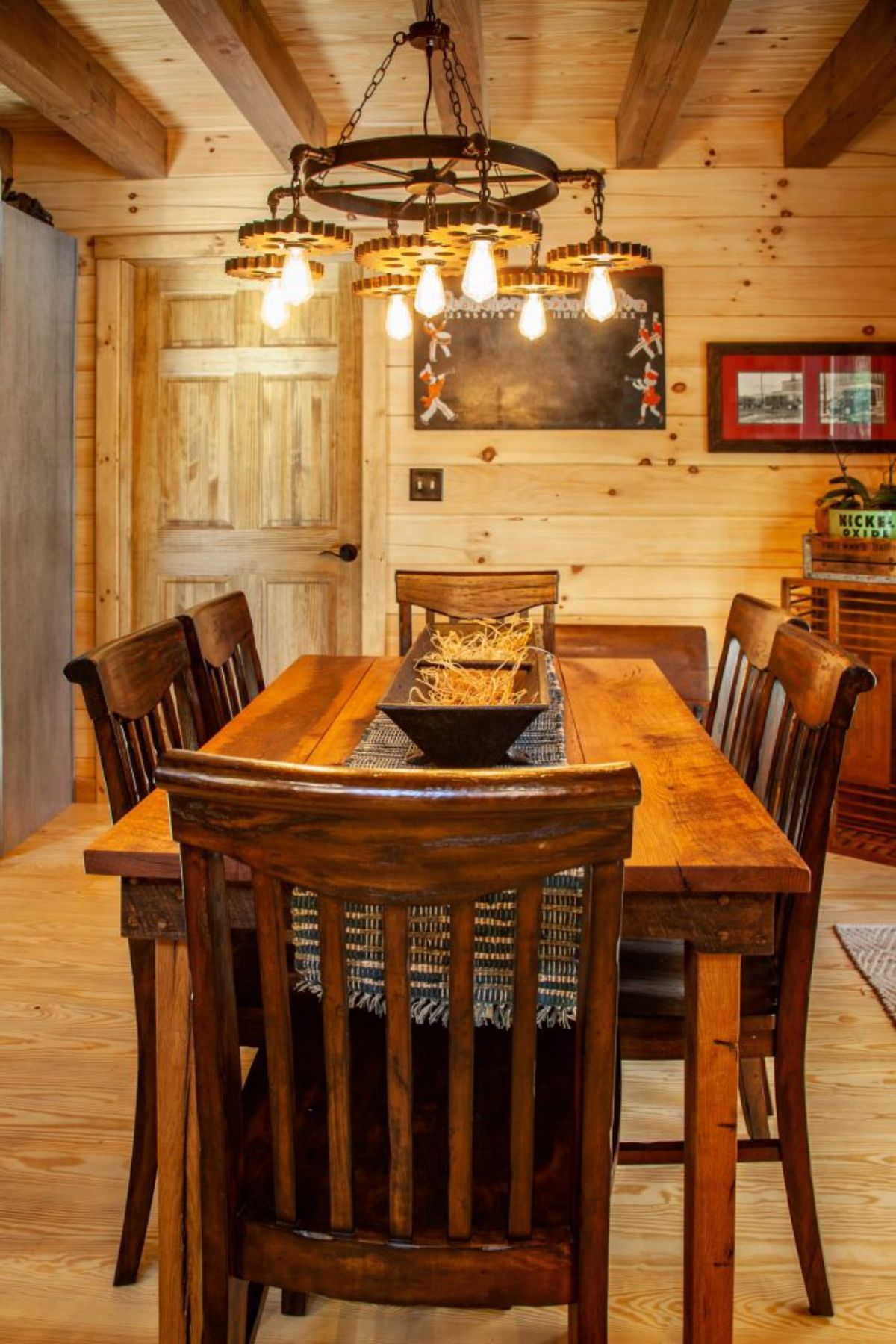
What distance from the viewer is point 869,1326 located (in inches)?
66.0

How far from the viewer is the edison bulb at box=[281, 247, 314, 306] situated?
2113 millimetres

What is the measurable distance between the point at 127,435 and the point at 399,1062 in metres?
3.75

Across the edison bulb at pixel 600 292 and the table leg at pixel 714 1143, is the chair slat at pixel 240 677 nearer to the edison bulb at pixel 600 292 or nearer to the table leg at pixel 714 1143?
the edison bulb at pixel 600 292

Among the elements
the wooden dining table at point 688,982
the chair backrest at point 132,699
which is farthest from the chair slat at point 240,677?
the wooden dining table at point 688,982

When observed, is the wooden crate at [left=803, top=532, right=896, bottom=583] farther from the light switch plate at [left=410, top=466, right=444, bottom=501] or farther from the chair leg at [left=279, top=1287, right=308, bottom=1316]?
the chair leg at [left=279, top=1287, right=308, bottom=1316]

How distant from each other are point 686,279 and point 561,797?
3622mm

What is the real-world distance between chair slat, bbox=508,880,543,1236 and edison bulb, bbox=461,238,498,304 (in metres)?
1.20

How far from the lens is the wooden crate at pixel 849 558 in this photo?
3.70 metres

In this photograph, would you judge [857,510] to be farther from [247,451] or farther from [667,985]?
[667,985]

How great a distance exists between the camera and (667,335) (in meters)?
4.20

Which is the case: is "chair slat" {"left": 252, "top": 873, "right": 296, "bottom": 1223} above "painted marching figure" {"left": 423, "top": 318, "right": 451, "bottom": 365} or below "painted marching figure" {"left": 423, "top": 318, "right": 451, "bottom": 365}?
below

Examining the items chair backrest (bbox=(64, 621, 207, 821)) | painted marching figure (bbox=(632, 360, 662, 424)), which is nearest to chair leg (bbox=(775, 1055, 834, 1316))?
chair backrest (bbox=(64, 621, 207, 821))

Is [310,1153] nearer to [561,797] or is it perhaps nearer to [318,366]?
[561,797]

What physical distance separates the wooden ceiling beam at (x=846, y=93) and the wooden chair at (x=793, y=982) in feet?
7.16
